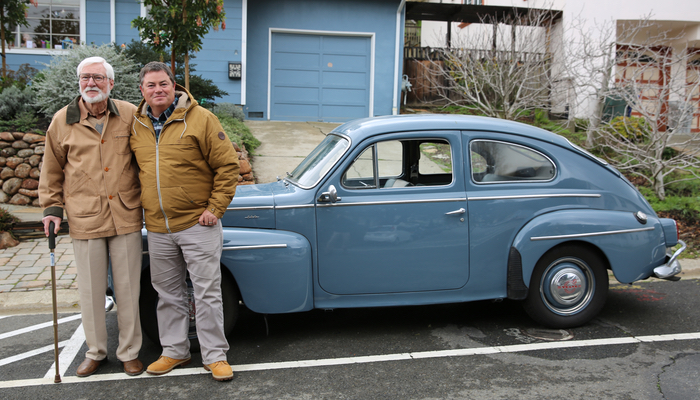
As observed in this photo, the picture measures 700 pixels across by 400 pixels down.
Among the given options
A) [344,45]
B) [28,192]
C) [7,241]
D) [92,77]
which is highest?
[344,45]

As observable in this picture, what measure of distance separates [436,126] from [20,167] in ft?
22.6

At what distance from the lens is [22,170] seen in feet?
27.3

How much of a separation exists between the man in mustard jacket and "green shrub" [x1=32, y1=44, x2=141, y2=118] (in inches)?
228

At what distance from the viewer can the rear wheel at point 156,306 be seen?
13.5 feet

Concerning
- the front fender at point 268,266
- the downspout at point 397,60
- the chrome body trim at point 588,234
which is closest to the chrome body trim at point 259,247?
the front fender at point 268,266

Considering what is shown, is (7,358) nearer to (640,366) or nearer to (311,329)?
(311,329)

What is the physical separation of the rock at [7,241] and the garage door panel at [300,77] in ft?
29.2

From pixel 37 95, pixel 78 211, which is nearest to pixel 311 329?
pixel 78 211

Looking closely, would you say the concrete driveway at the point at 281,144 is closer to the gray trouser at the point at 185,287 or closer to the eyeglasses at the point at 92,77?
the gray trouser at the point at 185,287

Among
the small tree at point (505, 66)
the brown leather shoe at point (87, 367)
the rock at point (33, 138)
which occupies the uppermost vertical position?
the small tree at point (505, 66)

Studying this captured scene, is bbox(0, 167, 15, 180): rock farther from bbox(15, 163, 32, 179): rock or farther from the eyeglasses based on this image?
→ the eyeglasses

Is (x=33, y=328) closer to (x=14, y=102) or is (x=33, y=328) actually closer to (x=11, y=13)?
(x=14, y=102)

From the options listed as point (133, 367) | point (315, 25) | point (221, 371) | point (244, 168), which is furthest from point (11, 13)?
point (221, 371)

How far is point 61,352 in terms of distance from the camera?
425cm
